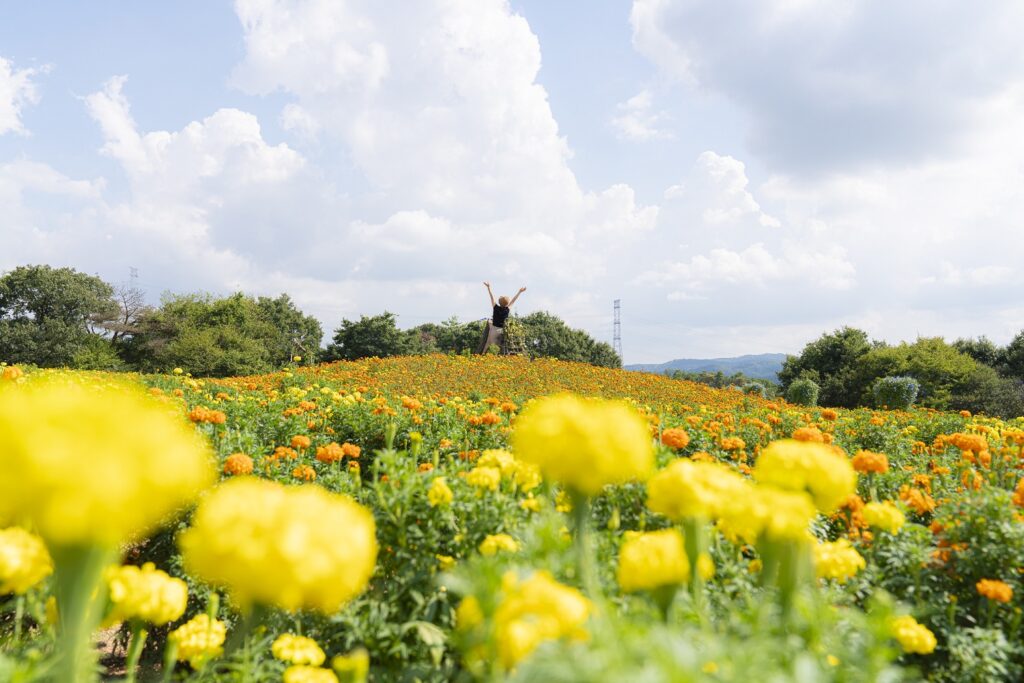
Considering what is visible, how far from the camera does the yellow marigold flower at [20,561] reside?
1.25m

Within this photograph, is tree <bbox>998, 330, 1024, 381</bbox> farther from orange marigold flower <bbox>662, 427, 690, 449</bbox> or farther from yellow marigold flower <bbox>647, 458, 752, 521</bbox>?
yellow marigold flower <bbox>647, 458, 752, 521</bbox>

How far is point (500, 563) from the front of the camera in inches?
59.8

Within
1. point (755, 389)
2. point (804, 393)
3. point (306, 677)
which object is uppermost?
point (306, 677)

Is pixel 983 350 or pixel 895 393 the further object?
pixel 983 350

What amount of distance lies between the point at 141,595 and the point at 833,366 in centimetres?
3373

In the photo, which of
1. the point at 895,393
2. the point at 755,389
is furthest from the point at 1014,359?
the point at 895,393

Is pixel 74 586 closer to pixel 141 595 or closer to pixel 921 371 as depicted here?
pixel 141 595

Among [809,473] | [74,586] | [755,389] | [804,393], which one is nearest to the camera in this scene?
[74,586]

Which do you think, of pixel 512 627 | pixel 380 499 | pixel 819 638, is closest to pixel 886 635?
pixel 819 638

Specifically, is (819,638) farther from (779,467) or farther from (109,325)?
(109,325)

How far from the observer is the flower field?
32.8 inches

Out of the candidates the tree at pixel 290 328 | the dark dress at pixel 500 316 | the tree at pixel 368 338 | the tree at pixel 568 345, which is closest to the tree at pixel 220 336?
the tree at pixel 290 328

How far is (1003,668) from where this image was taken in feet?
A: 6.72

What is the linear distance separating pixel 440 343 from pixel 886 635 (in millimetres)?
43560
